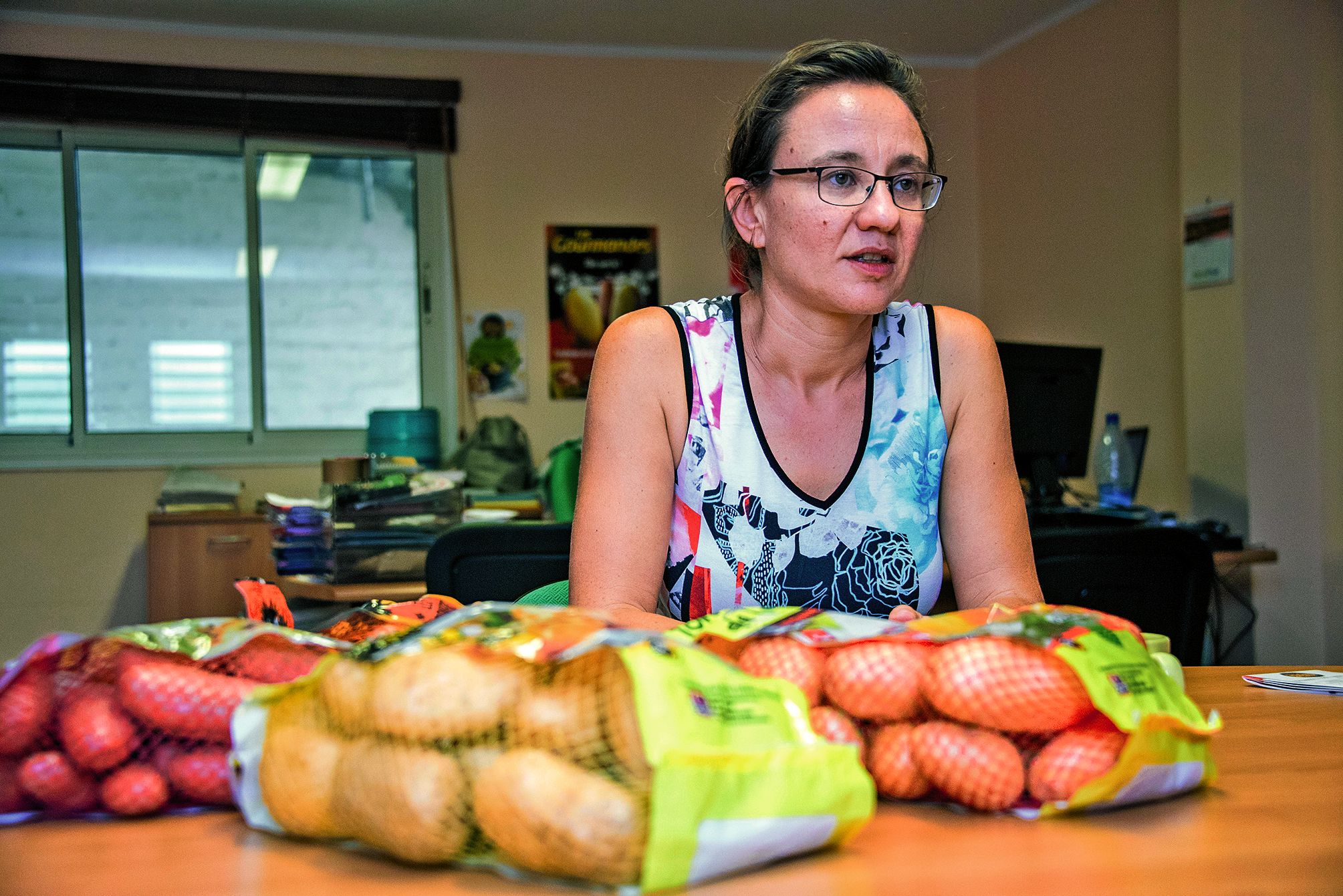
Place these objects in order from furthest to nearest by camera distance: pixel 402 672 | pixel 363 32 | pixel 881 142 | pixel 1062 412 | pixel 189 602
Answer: pixel 363 32 < pixel 189 602 < pixel 1062 412 < pixel 881 142 < pixel 402 672

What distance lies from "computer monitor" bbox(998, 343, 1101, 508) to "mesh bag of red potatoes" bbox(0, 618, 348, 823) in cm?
271

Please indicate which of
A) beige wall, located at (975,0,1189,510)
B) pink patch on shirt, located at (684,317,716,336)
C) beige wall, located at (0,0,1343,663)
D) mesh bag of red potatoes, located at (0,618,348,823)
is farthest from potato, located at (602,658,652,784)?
beige wall, located at (975,0,1189,510)

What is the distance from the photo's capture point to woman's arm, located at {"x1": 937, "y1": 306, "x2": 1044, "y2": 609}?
1255 millimetres

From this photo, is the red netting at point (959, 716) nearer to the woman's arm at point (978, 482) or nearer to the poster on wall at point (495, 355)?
the woman's arm at point (978, 482)

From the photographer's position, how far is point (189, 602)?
4.27m

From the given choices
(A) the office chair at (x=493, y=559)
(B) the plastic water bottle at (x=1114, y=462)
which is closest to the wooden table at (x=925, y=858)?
(A) the office chair at (x=493, y=559)

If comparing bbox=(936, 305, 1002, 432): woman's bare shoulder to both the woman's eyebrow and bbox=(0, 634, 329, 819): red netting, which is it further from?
bbox=(0, 634, 329, 819): red netting

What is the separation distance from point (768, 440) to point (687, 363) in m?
0.13

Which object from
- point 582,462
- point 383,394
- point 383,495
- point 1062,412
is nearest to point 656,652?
point 582,462

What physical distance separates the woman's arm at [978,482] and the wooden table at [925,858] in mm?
577

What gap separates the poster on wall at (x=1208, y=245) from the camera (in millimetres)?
3588

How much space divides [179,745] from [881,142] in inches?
36.4

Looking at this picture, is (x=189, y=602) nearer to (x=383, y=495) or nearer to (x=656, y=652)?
(x=383, y=495)

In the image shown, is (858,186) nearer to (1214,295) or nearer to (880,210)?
(880,210)
